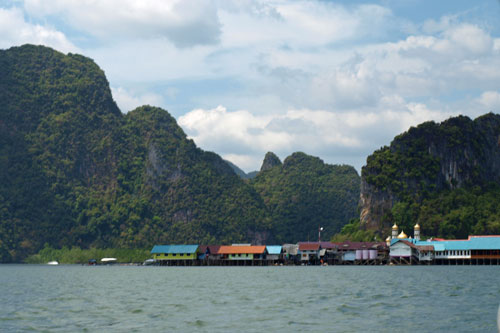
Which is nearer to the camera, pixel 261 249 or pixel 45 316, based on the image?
pixel 45 316

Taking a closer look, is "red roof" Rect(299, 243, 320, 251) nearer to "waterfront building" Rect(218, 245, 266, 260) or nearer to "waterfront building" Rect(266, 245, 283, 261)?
"waterfront building" Rect(266, 245, 283, 261)

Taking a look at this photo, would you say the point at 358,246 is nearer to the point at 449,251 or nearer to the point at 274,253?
the point at 274,253

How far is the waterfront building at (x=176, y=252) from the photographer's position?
593 feet

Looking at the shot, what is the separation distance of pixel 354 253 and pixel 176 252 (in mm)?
46448

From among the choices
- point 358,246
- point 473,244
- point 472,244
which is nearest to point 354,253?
point 358,246

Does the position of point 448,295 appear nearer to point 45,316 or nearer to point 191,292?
point 191,292

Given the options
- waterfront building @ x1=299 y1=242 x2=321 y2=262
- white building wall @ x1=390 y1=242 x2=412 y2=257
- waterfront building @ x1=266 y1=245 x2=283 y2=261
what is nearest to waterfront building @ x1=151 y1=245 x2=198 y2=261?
waterfront building @ x1=266 y1=245 x2=283 y2=261

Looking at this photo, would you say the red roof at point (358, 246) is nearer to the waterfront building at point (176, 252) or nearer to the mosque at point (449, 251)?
the mosque at point (449, 251)

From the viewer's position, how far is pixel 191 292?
6353 centimetres

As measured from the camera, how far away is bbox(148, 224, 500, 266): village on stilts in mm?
156625

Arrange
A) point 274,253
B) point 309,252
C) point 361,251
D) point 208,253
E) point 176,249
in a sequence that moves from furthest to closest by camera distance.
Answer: point 208,253
point 176,249
point 274,253
point 309,252
point 361,251

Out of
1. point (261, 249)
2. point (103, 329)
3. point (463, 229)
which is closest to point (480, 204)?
point (463, 229)

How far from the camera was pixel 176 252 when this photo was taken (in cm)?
18262

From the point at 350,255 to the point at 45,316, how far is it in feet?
448
